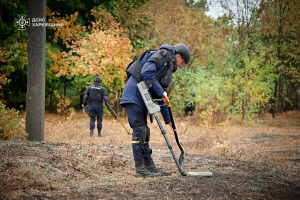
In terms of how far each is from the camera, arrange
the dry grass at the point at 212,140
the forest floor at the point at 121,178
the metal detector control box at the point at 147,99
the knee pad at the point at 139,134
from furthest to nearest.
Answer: the dry grass at the point at 212,140
the knee pad at the point at 139,134
the metal detector control box at the point at 147,99
the forest floor at the point at 121,178

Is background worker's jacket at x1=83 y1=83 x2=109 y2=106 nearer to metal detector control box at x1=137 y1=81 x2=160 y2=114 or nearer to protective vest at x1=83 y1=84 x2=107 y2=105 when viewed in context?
protective vest at x1=83 y1=84 x2=107 y2=105

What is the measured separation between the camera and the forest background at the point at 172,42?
1638cm

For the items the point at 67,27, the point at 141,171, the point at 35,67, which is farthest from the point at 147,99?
the point at 67,27

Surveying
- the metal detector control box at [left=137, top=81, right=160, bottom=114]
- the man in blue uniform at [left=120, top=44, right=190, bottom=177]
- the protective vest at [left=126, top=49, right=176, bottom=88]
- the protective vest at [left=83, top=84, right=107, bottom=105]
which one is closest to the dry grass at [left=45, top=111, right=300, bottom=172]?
the protective vest at [left=83, top=84, right=107, bottom=105]

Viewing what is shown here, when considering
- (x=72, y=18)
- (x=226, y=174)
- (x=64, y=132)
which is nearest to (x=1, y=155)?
(x=226, y=174)

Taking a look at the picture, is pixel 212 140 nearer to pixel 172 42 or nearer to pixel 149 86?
pixel 149 86

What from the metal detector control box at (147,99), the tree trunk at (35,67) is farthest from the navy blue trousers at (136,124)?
the tree trunk at (35,67)

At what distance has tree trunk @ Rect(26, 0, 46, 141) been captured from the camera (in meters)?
8.54

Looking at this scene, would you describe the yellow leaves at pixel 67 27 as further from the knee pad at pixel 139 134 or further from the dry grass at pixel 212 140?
the knee pad at pixel 139 134

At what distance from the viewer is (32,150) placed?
638 cm

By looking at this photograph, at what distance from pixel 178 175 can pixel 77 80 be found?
1307 centimetres

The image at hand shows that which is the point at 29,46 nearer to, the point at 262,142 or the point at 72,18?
the point at 262,142

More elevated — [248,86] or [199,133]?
[248,86]

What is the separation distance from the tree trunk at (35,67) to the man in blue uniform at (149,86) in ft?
12.5
